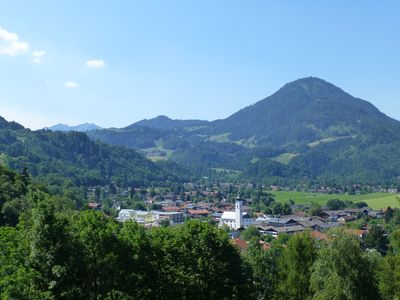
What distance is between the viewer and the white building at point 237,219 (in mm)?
116625

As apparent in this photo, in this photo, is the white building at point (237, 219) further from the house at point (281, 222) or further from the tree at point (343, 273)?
the tree at point (343, 273)

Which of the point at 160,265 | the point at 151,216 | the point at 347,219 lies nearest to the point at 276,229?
the point at 347,219

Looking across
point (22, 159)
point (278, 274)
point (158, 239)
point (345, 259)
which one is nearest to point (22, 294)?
point (158, 239)

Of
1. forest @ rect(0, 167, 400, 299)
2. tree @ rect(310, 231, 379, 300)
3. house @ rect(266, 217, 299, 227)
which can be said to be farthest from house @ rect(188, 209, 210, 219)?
tree @ rect(310, 231, 379, 300)

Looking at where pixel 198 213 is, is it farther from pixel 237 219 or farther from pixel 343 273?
pixel 343 273

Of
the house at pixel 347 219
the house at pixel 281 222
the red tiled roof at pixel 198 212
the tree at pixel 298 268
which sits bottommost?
the house at pixel 347 219

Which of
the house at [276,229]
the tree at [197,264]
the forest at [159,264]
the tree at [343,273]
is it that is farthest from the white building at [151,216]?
the tree at [197,264]

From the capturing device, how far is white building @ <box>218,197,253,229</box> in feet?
383

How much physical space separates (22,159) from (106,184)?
122 ft

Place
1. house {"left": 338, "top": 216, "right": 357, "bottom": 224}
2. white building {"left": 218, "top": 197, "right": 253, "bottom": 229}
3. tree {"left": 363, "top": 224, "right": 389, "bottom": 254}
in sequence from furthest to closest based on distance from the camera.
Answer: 1. house {"left": 338, "top": 216, "right": 357, "bottom": 224}
2. white building {"left": 218, "top": 197, "right": 253, "bottom": 229}
3. tree {"left": 363, "top": 224, "right": 389, "bottom": 254}

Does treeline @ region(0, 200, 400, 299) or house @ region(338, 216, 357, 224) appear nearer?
treeline @ region(0, 200, 400, 299)

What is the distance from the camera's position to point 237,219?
117250 mm

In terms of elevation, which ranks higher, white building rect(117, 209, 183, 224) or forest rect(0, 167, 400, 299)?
forest rect(0, 167, 400, 299)

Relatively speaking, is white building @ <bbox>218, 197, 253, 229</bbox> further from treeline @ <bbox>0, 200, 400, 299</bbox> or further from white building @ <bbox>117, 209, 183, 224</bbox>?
treeline @ <bbox>0, 200, 400, 299</bbox>
